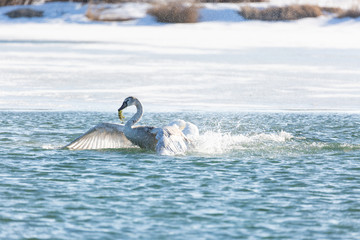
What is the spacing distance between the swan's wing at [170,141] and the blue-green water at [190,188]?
25cm

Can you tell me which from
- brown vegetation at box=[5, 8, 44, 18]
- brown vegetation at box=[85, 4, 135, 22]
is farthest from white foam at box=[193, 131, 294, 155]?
brown vegetation at box=[5, 8, 44, 18]

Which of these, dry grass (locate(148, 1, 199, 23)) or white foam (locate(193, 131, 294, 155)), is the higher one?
dry grass (locate(148, 1, 199, 23))

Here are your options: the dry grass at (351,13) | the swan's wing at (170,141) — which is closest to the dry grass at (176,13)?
the dry grass at (351,13)

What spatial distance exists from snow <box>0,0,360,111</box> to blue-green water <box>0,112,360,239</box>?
4370 millimetres

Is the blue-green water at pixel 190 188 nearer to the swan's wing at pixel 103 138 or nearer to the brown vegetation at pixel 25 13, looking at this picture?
the swan's wing at pixel 103 138

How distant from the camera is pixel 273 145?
508 inches

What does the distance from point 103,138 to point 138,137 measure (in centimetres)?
76

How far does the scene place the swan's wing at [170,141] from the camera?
11.8 m

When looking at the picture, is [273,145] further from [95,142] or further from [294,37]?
[294,37]

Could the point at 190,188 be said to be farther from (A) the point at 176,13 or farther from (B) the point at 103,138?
(A) the point at 176,13

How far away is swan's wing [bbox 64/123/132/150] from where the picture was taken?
40.8ft

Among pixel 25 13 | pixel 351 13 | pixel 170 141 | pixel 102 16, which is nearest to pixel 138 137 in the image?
pixel 170 141

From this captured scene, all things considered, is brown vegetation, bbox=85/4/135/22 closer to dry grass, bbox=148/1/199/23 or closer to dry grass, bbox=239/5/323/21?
dry grass, bbox=148/1/199/23

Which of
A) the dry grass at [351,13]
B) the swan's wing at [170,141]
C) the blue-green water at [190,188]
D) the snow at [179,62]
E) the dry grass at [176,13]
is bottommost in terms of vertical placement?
the blue-green water at [190,188]
